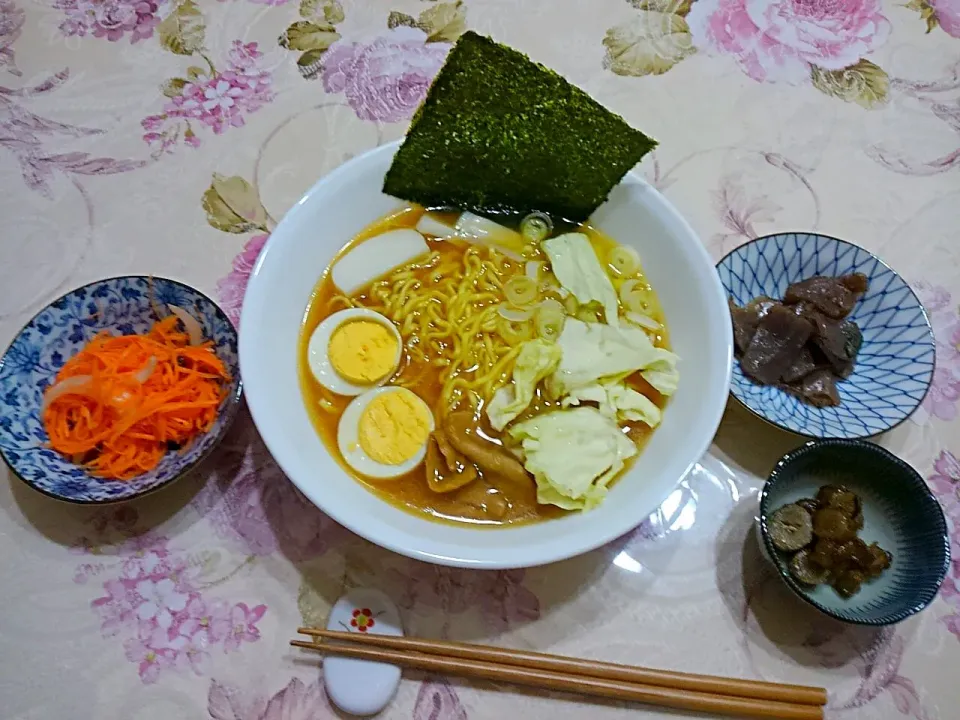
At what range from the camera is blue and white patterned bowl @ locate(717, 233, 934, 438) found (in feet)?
6.07

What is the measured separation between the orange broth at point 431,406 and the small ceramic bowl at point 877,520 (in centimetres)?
39

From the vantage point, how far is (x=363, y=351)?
6.28 ft

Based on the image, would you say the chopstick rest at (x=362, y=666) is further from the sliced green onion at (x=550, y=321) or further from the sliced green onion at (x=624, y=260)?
the sliced green onion at (x=624, y=260)

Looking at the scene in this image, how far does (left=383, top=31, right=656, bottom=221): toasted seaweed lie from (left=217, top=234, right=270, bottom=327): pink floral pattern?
51 centimetres

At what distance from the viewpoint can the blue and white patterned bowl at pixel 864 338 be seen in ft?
6.07

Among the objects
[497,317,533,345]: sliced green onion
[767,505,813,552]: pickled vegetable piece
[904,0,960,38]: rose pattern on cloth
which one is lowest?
[767,505,813,552]: pickled vegetable piece

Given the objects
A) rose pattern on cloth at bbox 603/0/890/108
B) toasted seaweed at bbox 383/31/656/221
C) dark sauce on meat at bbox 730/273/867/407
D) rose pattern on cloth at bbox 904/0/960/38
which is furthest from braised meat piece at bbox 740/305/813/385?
rose pattern on cloth at bbox 904/0/960/38

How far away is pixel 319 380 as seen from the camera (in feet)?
6.15

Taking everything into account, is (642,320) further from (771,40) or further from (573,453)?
(771,40)

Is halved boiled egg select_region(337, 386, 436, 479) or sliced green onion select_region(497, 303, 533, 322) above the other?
sliced green onion select_region(497, 303, 533, 322)

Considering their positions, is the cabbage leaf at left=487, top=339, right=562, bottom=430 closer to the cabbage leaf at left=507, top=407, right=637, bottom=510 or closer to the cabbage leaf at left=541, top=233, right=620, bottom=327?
the cabbage leaf at left=507, top=407, right=637, bottom=510

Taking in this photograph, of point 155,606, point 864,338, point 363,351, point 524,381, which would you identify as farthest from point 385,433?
point 864,338

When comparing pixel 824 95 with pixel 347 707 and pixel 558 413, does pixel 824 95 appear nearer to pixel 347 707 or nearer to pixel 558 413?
pixel 558 413

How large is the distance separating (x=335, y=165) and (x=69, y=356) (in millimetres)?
1028
